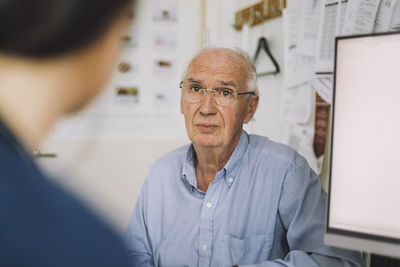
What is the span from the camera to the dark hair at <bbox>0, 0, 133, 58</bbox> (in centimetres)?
27

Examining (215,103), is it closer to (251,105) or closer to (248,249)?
(251,105)

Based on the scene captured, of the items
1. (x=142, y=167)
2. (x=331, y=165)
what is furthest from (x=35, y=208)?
(x=142, y=167)

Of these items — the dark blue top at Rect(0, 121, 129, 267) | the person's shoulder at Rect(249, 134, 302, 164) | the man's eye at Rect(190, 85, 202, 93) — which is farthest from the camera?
the man's eye at Rect(190, 85, 202, 93)

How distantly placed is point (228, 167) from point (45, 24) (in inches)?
39.4

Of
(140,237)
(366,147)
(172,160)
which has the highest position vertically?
(366,147)

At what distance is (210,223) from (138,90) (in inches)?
59.6

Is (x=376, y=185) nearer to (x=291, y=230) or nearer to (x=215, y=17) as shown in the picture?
(x=291, y=230)

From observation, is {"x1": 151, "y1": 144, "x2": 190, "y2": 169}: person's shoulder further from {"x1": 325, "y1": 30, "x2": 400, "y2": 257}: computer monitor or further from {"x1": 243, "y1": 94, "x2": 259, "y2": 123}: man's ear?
{"x1": 325, "y1": 30, "x2": 400, "y2": 257}: computer monitor

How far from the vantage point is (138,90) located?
249 cm

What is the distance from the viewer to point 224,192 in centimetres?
121

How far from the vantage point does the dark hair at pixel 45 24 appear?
273mm

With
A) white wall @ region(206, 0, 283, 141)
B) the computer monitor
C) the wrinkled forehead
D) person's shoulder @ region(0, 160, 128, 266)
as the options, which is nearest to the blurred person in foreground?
person's shoulder @ region(0, 160, 128, 266)

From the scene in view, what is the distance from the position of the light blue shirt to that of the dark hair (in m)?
0.90

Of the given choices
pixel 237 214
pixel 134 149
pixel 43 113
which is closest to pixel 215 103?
pixel 237 214
